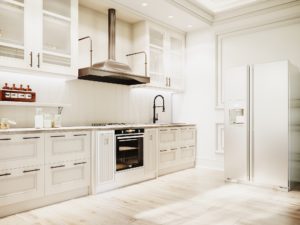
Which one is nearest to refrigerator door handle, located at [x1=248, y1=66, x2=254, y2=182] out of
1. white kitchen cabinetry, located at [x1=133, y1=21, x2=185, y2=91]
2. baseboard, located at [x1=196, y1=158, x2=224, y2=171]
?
baseboard, located at [x1=196, y1=158, x2=224, y2=171]

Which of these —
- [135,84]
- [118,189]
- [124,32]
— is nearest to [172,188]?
[118,189]

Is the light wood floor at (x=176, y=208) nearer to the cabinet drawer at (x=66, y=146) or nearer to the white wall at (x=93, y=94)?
the cabinet drawer at (x=66, y=146)

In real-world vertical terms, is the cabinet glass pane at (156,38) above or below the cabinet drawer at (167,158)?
above

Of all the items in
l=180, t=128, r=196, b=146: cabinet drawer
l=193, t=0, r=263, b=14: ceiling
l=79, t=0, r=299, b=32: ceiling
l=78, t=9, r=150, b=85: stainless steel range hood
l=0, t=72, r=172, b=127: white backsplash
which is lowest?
l=180, t=128, r=196, b=146: cabinet drawer

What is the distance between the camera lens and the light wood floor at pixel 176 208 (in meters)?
2.50

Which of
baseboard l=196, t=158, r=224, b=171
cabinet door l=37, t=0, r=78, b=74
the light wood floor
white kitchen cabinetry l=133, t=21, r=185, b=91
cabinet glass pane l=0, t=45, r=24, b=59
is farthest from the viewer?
baseboard l=196, t=158, r=224, b=171

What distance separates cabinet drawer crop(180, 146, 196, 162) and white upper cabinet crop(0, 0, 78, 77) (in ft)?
7.76

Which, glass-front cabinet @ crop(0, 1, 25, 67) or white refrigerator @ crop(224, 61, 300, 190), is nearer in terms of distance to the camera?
glass-front cabinet @ crop(0, 1, 25, 67)

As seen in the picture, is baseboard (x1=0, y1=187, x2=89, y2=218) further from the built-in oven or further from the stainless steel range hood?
the stainless steel range hood

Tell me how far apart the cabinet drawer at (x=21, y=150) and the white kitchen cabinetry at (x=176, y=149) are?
6.46 feet

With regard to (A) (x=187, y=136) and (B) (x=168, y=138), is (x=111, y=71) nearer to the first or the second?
(B) (x=168, y=138)

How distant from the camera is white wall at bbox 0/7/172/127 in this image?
3350mm

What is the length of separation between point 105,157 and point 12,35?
175 cm

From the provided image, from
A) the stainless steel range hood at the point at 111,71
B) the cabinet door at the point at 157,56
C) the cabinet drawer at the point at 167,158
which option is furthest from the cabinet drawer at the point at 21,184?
the cabinet door at the point at 157,56
